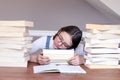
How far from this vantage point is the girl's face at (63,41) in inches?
77.5

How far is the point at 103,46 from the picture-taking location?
1.76 m

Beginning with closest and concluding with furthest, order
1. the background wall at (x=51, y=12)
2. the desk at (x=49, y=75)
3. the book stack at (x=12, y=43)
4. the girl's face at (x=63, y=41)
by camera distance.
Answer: the desk at (x=49, y=75)
the book stack at (x=12, y=43)
the girl's face at (x=63, y=41)
the background wall at (x=51, y=12)

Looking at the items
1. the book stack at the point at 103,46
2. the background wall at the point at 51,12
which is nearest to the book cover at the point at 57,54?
the book stack at the point at 103,46

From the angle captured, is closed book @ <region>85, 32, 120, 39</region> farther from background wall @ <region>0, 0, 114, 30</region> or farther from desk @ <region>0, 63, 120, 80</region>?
background wall @ <region>0, 0, 114, 30</region>

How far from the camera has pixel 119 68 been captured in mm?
1785

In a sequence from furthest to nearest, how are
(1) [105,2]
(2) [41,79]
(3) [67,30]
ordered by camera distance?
(1) [105,2] < (3) [67,30] < (2) [41,79]

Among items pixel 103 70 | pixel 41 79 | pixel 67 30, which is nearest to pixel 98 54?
pixel 103 70

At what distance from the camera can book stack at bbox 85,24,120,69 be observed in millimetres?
1745

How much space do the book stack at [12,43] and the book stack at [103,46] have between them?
18.3 inches

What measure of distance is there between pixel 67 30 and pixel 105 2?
0.45 metres

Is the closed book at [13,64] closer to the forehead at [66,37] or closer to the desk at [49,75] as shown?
the desk at [49,75]

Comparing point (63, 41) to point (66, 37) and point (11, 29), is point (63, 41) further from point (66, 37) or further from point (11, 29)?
point (11, 29)

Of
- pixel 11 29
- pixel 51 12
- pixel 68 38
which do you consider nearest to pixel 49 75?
pixel 11 29

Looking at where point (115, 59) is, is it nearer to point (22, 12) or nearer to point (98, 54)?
point (98, 54)
